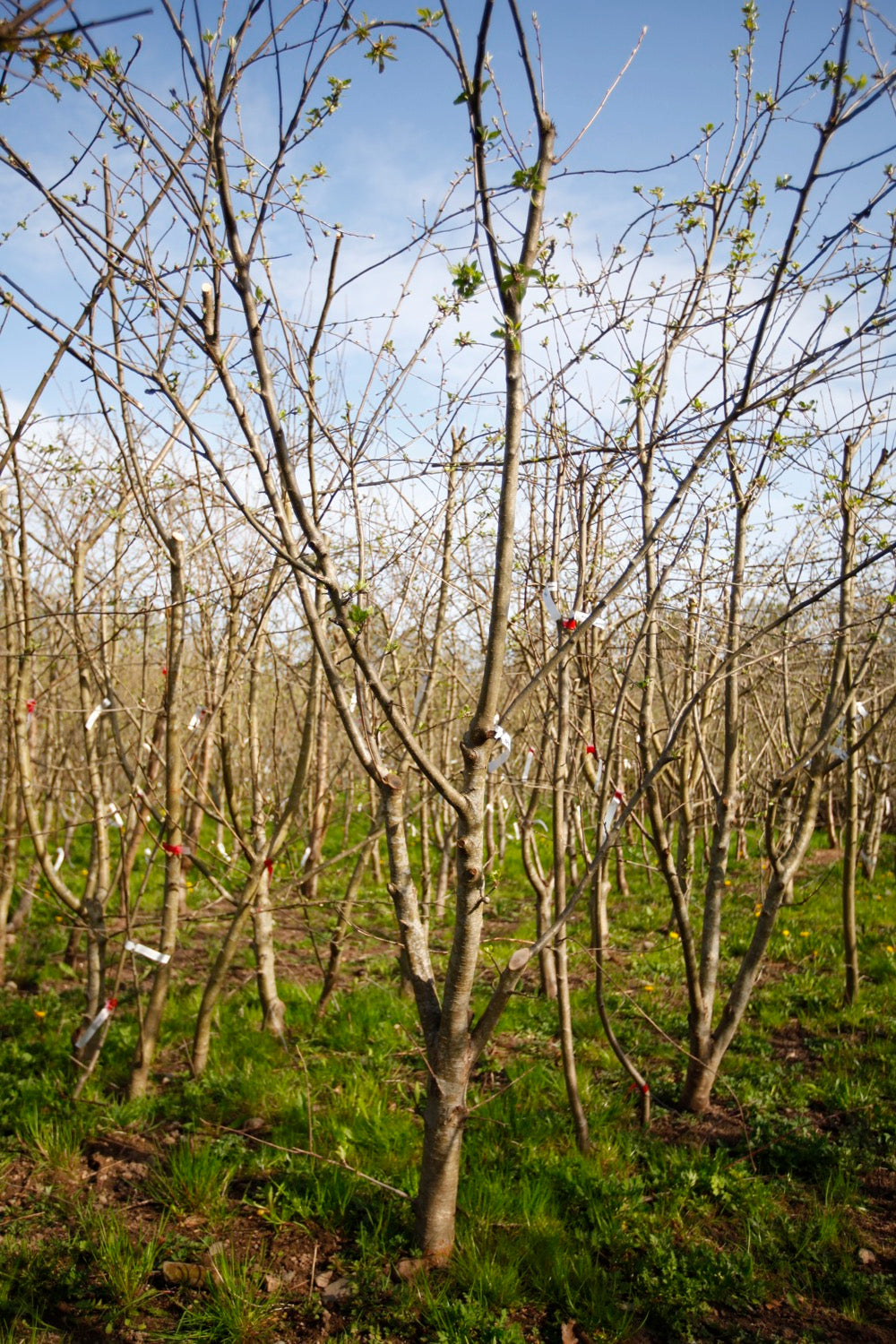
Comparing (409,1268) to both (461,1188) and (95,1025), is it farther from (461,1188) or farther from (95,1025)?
(95,1025)

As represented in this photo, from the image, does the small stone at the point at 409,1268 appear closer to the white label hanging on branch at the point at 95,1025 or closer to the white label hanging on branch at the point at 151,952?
the white label hanging on branch at the point at 151,952

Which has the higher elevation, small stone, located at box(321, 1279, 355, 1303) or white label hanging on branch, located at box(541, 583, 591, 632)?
white label hanging on branch, located at box(541, 583, 591, 632)

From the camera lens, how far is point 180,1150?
3209 mm

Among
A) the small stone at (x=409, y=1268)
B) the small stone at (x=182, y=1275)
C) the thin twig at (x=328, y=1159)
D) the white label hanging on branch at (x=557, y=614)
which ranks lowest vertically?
the small stone at (x=182, y=1275)

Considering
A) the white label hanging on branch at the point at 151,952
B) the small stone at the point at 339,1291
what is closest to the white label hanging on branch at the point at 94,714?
the white label hanging on branch at the point at 151,952

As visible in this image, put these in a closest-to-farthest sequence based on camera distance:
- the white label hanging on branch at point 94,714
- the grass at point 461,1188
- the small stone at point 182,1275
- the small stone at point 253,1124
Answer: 1. the grass at point 461,1188
2. the small stone at point 182,1275
3. the white label hanging on branch at point 94,714
4. the small stone at point 253,1124

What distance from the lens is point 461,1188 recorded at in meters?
2.99

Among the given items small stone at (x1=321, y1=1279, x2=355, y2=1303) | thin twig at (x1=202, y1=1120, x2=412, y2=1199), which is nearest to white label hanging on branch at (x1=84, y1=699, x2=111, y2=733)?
thin twig at (x1=202, y1=1120, x2=412, y2=1199)

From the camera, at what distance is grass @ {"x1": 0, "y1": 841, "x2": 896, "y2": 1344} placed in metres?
2.55

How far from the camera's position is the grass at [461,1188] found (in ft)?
8.36

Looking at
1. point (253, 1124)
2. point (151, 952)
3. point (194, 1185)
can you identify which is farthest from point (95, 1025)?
point (194, 1185)

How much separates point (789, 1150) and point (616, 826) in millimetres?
1853

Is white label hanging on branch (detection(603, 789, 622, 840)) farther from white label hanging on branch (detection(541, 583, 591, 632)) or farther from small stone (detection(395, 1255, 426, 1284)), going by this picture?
small stone (detection(395, 1255, 426, 1284))

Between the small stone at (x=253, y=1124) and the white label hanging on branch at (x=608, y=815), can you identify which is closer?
the white label hanging on branch at (x=608, y=815)
